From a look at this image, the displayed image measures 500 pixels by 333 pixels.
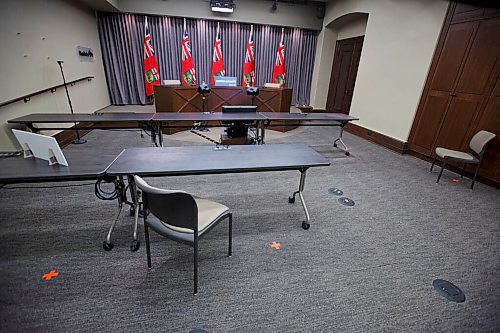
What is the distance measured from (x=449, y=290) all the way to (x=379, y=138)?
387 cm

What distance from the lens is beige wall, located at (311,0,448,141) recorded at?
3.97 metres

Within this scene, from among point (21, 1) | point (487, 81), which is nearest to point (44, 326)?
point (21, 1)

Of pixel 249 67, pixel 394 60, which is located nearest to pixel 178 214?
pixel 394 60

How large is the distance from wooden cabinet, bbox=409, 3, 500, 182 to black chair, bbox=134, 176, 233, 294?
4.05 metres

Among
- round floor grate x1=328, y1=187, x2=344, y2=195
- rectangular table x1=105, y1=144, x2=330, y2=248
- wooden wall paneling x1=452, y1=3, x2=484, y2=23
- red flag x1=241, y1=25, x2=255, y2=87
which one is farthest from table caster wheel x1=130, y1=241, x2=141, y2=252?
red flag x1=241, y1=25, x2=255, y2=87

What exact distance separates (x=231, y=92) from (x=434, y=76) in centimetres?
392

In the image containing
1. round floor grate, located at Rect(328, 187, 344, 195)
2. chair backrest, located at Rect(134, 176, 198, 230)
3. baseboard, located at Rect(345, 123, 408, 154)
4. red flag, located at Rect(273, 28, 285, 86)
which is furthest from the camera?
red flag, located at Rect(273, 28, 285, 86)

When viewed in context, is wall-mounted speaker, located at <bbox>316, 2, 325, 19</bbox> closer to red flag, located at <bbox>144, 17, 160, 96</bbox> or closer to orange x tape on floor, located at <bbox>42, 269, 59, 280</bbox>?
red flag, located at <bbox>144, 17, 160, 96</bbox>

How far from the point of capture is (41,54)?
374cm

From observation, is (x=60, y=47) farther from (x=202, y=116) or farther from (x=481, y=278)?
(x=481, y=278)

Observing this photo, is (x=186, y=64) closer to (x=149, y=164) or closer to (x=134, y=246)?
(x=149, y=164)

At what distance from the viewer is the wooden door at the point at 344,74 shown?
20.7ft

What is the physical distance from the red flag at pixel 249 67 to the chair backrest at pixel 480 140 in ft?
19.2

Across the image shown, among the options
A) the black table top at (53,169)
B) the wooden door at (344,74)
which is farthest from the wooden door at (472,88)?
the black table top at (53,169)
